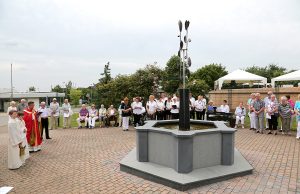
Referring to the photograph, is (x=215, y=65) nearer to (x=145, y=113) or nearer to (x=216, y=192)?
(x=145, y=113)

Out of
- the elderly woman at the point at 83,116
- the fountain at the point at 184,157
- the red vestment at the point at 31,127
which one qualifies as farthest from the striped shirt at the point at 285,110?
the elderly woman at the point at 83,116

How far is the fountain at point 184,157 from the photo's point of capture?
6.80 meters

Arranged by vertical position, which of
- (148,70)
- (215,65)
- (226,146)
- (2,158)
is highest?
(215,65)

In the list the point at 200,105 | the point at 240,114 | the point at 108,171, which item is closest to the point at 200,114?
the point at 200,105

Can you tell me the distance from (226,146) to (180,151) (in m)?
1.54

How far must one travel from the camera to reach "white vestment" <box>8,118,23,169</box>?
8500 millimetres

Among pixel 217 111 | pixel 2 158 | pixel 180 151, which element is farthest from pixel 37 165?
pixel 217 111

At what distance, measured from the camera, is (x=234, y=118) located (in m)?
16.2

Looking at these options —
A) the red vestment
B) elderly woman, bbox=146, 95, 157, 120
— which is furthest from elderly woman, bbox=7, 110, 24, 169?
elderly woman, bbox=146, 95, 157, 120

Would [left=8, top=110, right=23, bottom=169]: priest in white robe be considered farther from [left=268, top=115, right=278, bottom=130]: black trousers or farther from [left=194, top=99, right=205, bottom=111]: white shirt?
[left=268, top=115, right=278, bottom=130]: black trousers

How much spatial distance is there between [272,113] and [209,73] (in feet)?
143

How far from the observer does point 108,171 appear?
7887 mm

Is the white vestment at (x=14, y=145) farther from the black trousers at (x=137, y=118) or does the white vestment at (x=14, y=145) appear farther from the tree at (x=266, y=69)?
the tree at (x=266, y=69)

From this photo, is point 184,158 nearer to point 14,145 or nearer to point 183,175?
point 183,175
